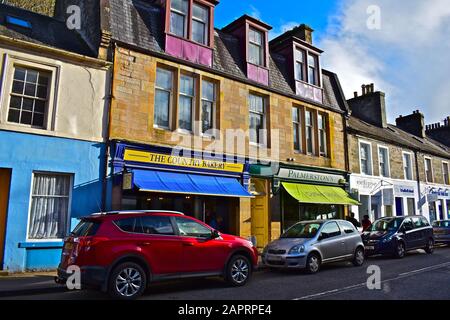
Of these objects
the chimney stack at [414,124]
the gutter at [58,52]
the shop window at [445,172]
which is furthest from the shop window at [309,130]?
the shop window at [445,172]

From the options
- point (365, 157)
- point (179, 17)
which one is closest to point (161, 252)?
point (179, 17)

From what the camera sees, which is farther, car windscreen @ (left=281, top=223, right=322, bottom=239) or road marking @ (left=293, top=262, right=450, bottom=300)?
car windscreen @ (left=281, top=223, right=322, bottom=239)

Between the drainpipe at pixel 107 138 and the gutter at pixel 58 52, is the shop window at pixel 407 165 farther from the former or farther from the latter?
the gutter at pixel 58 52

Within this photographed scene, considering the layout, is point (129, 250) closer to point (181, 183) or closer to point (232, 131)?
point (181, 183)

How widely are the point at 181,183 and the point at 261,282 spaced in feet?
15.2

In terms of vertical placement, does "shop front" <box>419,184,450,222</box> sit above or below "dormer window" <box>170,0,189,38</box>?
below

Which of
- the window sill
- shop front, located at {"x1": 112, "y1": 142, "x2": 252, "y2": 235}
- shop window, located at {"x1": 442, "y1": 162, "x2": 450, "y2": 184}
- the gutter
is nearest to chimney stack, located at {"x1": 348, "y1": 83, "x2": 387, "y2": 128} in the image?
shop window, located at {"x1": 442, "y1": 162, "x2": 450, "y2": 184}

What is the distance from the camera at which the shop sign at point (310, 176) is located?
16142 mm

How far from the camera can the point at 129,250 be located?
700 cm

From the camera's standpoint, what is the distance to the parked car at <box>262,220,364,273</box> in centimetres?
1016

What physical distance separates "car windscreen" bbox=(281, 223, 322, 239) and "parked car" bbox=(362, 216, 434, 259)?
3.71 metres

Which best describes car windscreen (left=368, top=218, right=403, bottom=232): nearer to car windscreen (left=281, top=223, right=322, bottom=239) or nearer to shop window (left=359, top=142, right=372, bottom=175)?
car windscreen (left=281, top=223, right=322, bottom=239)

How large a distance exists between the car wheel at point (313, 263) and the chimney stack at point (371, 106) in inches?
678
